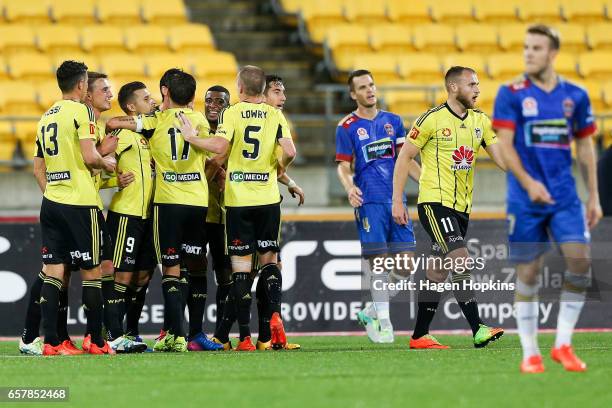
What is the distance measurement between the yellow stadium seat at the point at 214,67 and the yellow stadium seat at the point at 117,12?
174 centimetres

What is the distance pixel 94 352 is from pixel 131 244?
103cm

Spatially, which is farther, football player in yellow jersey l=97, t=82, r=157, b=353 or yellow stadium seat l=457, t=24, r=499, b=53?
yellow stadium seat l=457, t=24, r=499, b=53

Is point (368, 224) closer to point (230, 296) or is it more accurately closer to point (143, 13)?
point (230, 296)

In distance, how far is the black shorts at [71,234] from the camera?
9.33 meters

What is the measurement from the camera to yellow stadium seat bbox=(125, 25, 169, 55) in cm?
1802

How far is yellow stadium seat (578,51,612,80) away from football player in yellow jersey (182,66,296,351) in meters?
10.0

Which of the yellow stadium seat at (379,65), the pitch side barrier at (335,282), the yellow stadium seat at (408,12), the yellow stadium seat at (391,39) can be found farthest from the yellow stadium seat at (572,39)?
the pitch side barrier at (335,282)

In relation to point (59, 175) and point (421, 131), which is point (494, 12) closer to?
point (421, 131)

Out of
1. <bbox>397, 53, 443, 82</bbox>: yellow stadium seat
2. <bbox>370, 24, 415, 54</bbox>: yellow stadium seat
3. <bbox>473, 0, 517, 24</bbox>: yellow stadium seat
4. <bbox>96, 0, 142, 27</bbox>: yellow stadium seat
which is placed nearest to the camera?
<bbox>397, 53, 443, 82</bbox>: yellow stadium seat

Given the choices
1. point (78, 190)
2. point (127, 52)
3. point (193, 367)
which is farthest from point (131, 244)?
point (127, 52)

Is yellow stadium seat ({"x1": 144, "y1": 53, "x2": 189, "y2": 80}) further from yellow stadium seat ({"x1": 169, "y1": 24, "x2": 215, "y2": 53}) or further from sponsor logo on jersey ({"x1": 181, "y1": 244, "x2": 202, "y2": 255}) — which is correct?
sponsor logo on jersey ({"x1": 181, "y1": 244, "x2": 202, "y2": 255})

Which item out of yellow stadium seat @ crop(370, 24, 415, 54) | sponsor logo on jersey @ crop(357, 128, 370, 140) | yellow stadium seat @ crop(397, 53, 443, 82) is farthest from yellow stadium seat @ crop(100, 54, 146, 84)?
sponsor logo on jersey @ crop(357, 128, 370, 140)

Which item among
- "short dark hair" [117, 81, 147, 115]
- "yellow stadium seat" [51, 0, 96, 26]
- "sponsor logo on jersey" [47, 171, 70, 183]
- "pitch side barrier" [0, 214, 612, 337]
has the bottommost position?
"pitch side barrier" [0, 214, 612, 337]

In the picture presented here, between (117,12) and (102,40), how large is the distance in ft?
3.05
